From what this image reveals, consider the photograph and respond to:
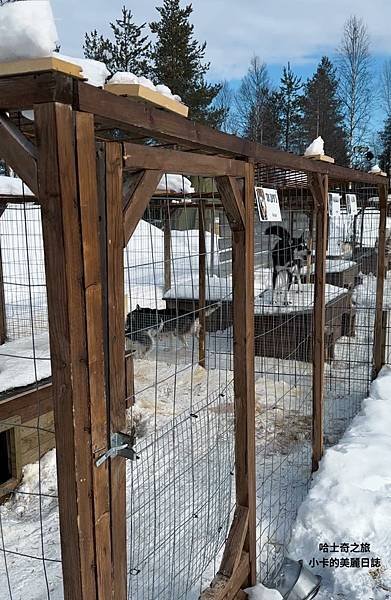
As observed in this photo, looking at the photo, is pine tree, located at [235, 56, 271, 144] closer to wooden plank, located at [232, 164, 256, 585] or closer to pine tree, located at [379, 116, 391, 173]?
pine tree, located at [379, 116, 391, 173]

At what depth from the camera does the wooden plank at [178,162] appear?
4.74 feet

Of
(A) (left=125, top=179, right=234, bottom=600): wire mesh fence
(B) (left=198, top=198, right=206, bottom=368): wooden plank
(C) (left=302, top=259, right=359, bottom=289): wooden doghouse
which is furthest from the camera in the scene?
(C) (left=302, top=259, right=359, bottom=289): wooden doghouse

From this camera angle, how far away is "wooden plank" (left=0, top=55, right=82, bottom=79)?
1122 millimetres

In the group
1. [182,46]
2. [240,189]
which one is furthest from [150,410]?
[182,46]

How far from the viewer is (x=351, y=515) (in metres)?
3.00

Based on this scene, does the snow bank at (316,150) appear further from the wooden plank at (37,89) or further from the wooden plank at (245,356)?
the wooden plank at (37,89)

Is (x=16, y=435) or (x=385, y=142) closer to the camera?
(x=16, y=435)

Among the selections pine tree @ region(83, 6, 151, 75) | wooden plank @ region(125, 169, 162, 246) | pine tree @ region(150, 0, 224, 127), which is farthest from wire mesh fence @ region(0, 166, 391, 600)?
pine tree @ region(83, 6, 151, 75)

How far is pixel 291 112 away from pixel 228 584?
26134 millimetres

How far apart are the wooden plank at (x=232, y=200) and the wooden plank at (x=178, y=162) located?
4 centimetres

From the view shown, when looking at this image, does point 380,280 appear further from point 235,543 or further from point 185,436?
point 235,543

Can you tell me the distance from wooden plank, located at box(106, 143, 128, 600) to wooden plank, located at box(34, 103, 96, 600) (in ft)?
0.43

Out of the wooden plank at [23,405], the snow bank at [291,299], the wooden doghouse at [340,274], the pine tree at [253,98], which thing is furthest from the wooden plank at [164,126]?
the pine tree at [253,98]

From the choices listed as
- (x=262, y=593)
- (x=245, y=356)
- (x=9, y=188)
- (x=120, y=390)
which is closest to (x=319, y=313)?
(x=245, y=356)
